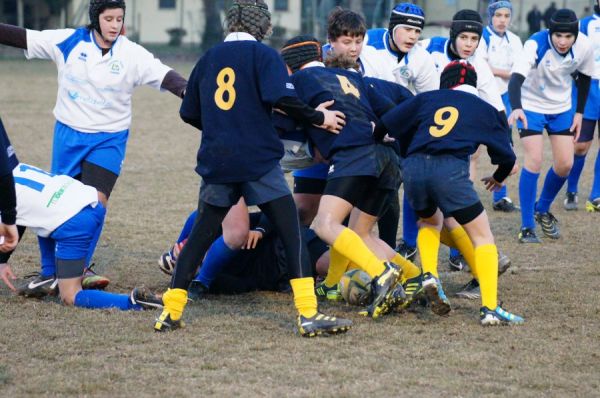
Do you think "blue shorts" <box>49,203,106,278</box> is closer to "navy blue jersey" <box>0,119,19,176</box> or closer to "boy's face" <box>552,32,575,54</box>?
"navy blue jersey" <box>0,119,19,176</box>

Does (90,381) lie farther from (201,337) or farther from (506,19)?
(506,19)

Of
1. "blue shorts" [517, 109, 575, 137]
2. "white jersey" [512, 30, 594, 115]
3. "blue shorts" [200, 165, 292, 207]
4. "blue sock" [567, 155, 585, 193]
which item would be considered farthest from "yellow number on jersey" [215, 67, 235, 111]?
"blue sock" [567, 155, 585, 193]

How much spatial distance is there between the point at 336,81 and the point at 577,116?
3591 mm

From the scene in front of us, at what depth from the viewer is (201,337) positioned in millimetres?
5145

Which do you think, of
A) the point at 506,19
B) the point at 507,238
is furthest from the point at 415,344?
the point at 506,19

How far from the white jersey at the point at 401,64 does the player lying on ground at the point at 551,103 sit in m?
1.46

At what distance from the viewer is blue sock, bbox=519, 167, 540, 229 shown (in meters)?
8.21

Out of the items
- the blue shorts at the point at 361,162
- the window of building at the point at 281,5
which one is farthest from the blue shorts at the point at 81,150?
the window of building at the point at 281,5

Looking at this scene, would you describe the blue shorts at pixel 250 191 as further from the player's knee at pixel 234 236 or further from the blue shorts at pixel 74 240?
the blue shorts at pixel 74 240

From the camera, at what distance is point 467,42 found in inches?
281

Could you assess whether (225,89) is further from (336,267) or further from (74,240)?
(336,267)

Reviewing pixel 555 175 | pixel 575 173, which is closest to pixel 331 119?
pixel 555 175

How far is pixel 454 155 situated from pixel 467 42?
192 cm

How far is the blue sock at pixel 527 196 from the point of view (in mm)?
8211
